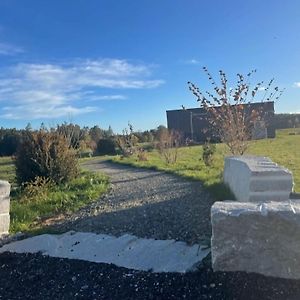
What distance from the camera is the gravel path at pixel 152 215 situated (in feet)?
17.2

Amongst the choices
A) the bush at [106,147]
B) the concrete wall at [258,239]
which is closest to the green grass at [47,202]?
the concrete wall at [258,239]

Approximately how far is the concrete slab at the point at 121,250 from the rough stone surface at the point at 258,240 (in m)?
0.46

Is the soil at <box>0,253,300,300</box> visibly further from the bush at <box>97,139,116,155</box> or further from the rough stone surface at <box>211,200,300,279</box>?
the bush at <box>97,139,116,155</box>

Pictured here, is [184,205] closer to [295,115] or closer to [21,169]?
[21,169]

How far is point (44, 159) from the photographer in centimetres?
1077

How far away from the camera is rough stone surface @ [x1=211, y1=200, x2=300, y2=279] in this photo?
136 inches

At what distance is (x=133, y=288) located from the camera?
12.0 feet

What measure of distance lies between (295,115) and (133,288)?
2176 inches

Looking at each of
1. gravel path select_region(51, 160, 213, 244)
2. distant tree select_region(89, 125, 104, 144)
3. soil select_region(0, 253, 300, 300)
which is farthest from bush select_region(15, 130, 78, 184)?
distant tree select_region(89, 125, 104, 144)

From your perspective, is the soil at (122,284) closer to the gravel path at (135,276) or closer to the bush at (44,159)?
the gravel path at (135,276)

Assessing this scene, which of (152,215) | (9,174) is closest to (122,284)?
(152,215)

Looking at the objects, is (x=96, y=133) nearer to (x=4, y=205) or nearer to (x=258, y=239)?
(x=4, y=205)

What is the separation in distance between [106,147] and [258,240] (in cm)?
3129

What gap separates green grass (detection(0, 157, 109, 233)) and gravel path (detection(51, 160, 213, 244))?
447 mm
